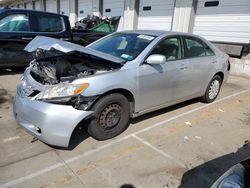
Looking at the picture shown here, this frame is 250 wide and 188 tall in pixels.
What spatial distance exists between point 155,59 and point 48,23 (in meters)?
4.68

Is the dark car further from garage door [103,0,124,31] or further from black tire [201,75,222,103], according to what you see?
garage door [103,0,124,31]

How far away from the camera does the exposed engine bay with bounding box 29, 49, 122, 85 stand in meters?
3.25

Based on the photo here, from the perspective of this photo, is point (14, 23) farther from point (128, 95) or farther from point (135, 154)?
point (135, 154)

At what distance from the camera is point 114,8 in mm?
14383

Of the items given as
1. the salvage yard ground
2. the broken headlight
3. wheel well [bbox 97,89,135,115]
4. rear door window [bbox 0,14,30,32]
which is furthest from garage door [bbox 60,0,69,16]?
the broken headlight

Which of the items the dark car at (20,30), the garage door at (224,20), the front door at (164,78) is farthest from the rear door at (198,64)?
the garage door at (224,20)

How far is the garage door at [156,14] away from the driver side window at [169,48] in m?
7.18

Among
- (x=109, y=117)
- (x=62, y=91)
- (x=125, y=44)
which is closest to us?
(x=62, y=91)

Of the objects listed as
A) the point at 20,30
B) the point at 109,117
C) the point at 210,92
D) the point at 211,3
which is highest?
the point at 211,3

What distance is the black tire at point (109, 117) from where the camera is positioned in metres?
3.25

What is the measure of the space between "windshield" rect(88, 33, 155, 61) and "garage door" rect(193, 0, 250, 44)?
20.1 feet

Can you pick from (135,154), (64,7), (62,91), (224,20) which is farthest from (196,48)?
(64,7)

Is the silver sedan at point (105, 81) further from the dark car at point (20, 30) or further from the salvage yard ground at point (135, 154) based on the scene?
the dark car at point (20, 30)

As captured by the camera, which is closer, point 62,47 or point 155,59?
point 62,47
